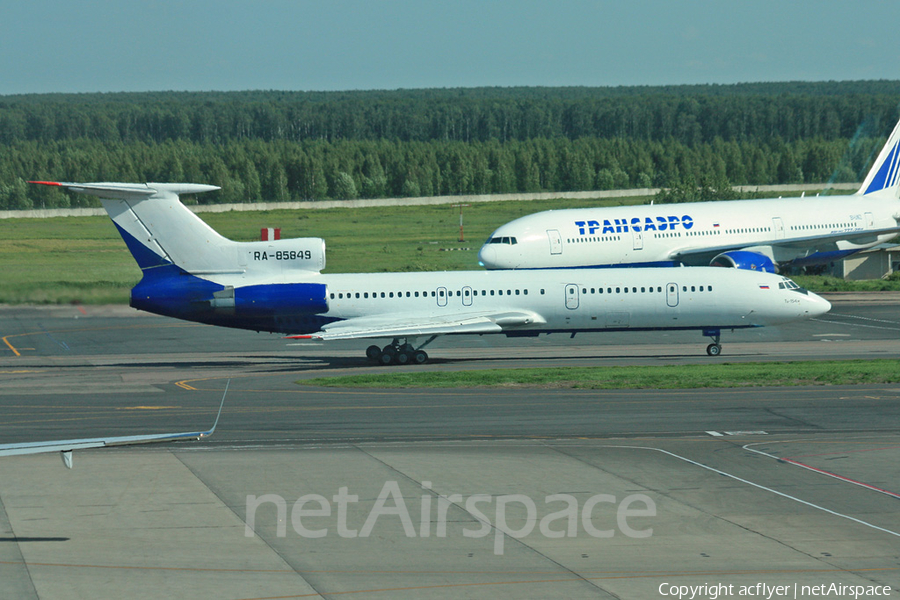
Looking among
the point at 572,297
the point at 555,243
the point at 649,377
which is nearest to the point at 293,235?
the point at 555,243

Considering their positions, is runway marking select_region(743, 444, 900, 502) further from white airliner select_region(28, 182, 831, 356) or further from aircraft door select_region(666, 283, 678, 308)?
aircraft door select_region(666, 283, 678, 308)

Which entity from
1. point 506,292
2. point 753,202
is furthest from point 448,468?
point 753,202

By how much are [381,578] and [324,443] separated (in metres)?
11.3

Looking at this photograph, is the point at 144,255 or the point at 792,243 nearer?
the point at 144,255

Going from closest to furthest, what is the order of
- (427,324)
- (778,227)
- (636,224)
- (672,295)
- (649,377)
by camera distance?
(649,377)
(427,324)
(672,295)
(636,224)
(778,227)

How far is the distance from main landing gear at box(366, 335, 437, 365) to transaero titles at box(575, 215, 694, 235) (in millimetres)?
21245

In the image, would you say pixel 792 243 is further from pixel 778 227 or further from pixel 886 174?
pixel 886 174

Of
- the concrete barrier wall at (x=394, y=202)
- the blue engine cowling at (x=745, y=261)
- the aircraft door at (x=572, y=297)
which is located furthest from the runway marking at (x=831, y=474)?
the concrete barrier wall at (x=394, y=202)

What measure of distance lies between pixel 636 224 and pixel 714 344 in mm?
18264

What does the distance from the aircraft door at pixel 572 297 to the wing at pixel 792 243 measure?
2021 cm

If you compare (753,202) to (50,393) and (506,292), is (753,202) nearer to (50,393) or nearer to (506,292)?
(506,292)

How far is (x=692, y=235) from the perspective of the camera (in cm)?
6500

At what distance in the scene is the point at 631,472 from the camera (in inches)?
963

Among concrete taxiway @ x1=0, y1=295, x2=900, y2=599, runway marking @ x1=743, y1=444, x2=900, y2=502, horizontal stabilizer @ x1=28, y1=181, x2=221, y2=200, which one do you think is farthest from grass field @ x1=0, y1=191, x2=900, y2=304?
runway marking @ x1=743, y1=444, x2=900, y2=502
